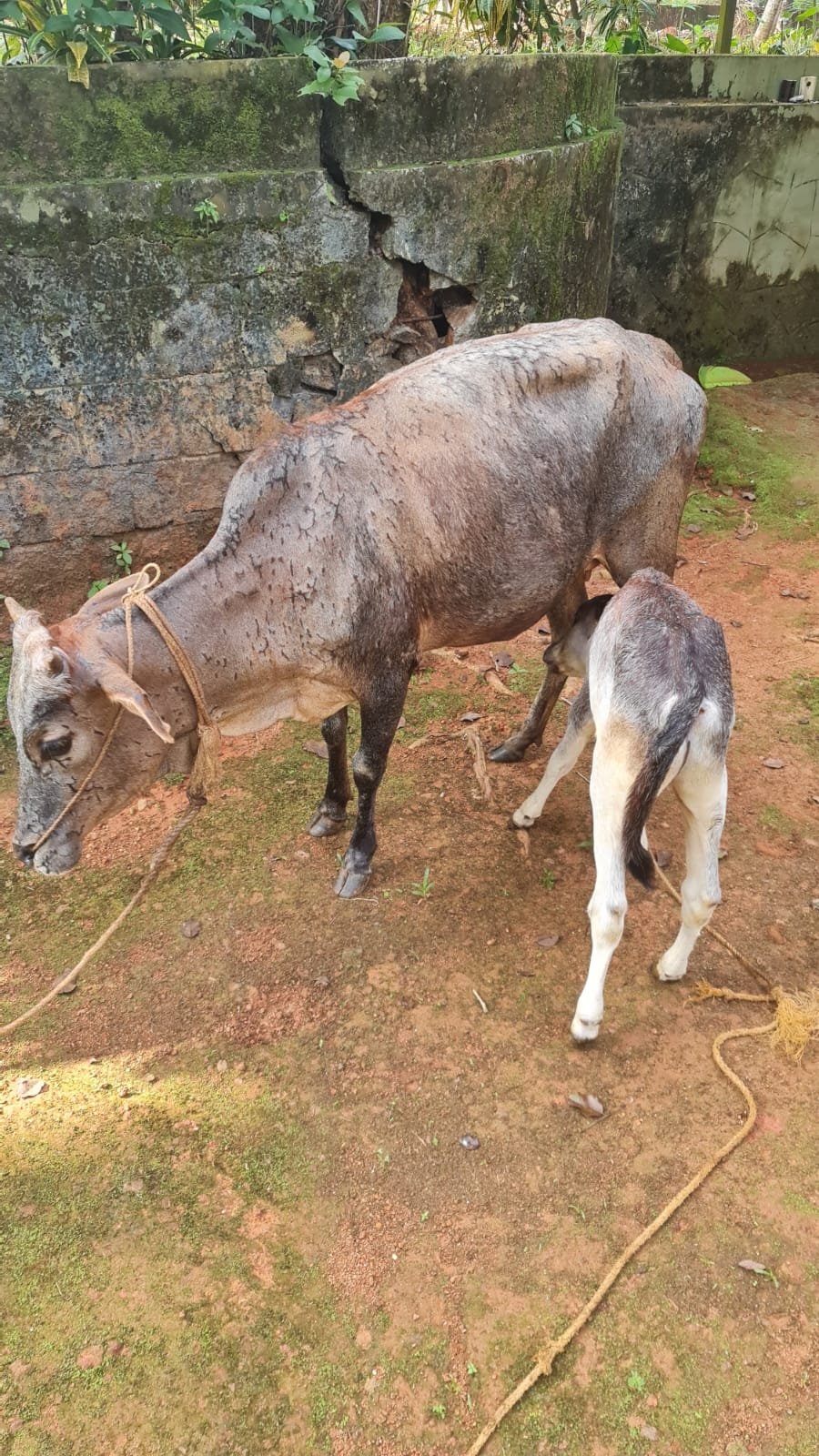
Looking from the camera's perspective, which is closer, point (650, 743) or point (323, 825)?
point (650, 743)

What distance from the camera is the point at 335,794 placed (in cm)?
458

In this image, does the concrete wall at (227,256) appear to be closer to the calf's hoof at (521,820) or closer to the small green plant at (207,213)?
the small green plant at (207,213)

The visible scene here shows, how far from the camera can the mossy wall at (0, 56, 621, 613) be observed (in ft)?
15.9

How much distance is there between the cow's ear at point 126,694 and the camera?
292 cm

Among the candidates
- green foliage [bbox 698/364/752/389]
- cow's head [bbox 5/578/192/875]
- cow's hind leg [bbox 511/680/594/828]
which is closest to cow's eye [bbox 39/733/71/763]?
cow's head [bbox 5/578/192/875]

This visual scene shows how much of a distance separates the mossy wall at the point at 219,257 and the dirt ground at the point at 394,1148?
6.78ft

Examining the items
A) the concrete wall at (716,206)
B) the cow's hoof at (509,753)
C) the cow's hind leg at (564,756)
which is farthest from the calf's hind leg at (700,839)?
the concrete wall at (716,206)

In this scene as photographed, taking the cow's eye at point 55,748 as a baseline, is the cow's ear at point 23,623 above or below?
above

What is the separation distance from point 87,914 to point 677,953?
2660 millimetres

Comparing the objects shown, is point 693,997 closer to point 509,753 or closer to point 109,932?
point 509,753

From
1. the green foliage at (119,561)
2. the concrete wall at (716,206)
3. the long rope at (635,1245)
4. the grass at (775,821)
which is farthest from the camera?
the concrete wall at (716,206)

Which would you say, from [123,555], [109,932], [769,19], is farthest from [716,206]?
[109,932]

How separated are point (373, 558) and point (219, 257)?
106 inches

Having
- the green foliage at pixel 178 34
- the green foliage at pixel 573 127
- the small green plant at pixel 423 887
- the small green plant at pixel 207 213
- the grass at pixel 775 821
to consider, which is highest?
the green foliage at pixel 178 34
